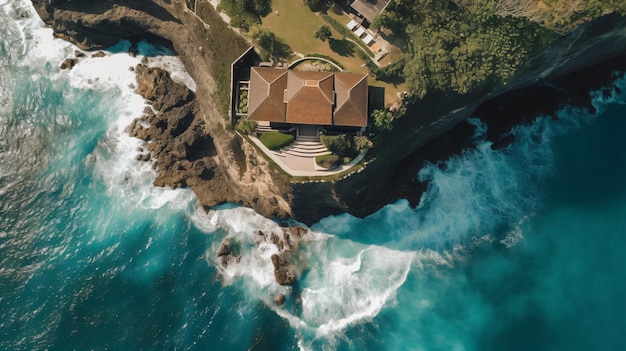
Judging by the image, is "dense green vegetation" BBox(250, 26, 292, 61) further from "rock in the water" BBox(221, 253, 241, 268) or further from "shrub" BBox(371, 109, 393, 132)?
"rock in the water" BBox(221, 253, 241, 268)

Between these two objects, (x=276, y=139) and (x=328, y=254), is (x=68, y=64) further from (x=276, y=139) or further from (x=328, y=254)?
(x=328, y=254)

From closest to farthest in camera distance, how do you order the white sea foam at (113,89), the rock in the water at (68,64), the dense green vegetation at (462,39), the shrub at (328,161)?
the dense green vegetation at (462,39), the shrub at (328,161), the white sea foam at (113,89), the rock in the water at (68,64)

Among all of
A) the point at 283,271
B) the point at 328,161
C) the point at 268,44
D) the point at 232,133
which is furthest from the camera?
the point at 283,271

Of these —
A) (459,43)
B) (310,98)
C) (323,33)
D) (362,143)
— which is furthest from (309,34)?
(459,43)

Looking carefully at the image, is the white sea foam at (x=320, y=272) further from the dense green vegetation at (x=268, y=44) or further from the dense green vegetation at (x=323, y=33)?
the dense green vegetation at (x=323, y=33)

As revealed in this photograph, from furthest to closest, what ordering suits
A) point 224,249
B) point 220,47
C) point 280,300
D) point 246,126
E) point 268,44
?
point 224,249 → point 280,300 → point 220,47 → point 268,44 → point 246,126

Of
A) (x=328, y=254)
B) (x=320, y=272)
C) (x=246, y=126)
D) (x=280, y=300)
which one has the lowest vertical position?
(x=280, y=300)

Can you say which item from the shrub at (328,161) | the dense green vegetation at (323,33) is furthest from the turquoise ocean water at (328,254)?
the dense green vegetation at (323,33)
